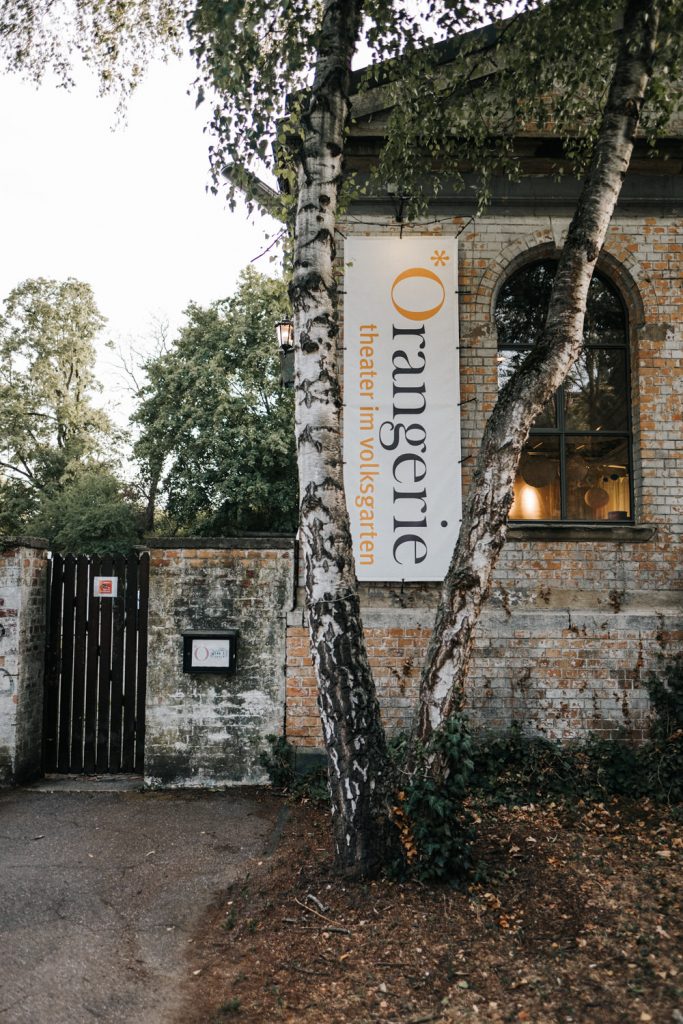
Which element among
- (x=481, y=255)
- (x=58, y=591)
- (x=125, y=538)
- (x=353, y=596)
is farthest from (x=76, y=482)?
(x=353, y=596)

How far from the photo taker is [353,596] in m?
4.16

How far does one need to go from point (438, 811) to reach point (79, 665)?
14.0 ft

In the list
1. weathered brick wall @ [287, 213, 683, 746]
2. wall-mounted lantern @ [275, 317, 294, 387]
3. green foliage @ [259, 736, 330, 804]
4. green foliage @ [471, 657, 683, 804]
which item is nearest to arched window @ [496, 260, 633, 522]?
weathered brick wall @ [287, 213, 683, 746]

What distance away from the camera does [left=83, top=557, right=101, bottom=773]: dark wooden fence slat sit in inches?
268

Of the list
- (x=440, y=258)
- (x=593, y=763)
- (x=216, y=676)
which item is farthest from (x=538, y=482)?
(x=216, y=676)

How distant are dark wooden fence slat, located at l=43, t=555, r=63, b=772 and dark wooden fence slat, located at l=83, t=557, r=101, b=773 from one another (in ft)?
0.98

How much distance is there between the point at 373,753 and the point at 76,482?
1064 inches

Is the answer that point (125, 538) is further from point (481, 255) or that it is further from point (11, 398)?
point (481, 255)

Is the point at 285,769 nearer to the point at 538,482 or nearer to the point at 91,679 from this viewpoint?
the point at 91,679

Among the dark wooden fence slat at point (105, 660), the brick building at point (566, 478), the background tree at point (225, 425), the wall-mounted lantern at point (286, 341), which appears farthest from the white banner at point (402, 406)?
the background tree at point (225, 425)

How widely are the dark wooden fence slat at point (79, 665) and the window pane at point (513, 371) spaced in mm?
4558

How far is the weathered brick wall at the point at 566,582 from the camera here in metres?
6.30

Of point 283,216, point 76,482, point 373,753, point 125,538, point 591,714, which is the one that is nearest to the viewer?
point 373,753

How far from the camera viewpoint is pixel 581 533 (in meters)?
6.55
